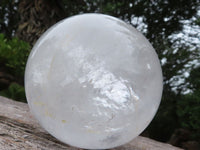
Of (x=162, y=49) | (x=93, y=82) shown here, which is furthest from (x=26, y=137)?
(x=162, y=49)

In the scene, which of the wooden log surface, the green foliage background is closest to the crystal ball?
the wooden log surface

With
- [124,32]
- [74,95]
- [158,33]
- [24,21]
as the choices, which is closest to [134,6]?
[158,33]

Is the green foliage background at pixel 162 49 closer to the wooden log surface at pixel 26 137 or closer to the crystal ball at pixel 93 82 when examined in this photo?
the wooden log surface at pixel 26 137

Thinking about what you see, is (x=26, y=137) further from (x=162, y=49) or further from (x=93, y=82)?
(x=162, y=49)

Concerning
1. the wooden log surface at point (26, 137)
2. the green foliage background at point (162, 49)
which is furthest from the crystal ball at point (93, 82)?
the green foliage background at point (162, 49)

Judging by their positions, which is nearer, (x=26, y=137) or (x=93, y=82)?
(x=93, y=82)

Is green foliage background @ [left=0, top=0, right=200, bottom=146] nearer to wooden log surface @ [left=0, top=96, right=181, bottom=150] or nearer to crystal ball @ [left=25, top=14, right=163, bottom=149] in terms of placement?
wooden log surface @ [left=0, top=96, right=181, bottom=150]

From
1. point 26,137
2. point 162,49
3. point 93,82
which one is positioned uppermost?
point 162,49

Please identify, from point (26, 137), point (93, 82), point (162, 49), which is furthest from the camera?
point (162, 49)
